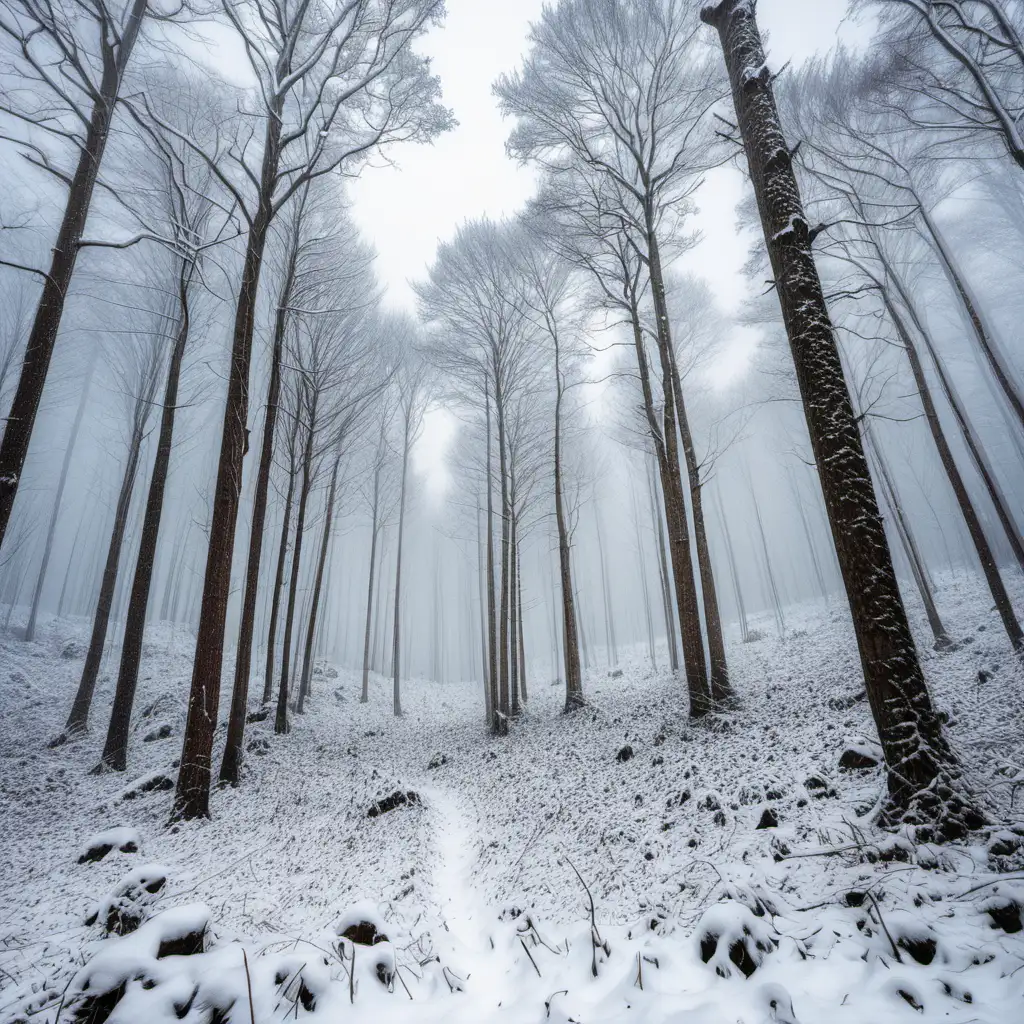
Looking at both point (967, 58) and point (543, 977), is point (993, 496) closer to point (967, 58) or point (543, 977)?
point (967, 58)

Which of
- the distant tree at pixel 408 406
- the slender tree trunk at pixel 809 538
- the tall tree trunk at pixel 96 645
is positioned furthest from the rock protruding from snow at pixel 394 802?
the slender tree trunk at pixel 809 538

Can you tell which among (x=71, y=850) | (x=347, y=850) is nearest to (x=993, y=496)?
(x=347, y=850)

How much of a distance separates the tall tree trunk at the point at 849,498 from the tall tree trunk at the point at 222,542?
19.6 ft

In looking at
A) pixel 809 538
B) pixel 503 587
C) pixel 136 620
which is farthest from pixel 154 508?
pixel 809 538

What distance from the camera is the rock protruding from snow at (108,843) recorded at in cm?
428

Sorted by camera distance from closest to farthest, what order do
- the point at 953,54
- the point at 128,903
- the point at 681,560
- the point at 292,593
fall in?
the point at 128,903
the point at 953,54
the point at 681,560
the point at 292,593

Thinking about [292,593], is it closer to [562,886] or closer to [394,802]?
[394,802]

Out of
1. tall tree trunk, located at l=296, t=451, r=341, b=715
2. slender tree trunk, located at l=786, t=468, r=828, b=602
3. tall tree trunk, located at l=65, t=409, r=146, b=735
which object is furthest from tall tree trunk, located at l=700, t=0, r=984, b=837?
slender tree trunk, located at l=786, t=468, r=828, b=602

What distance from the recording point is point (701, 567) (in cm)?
866

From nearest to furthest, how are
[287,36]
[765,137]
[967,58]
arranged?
[765,137], [967,58], [287,36]

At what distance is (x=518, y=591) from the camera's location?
49.1 feet

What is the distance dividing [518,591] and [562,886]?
1127 cm

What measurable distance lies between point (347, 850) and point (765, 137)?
872 cm

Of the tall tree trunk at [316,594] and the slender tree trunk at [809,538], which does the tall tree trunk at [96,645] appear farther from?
the slender tree trunk at [809,538]
